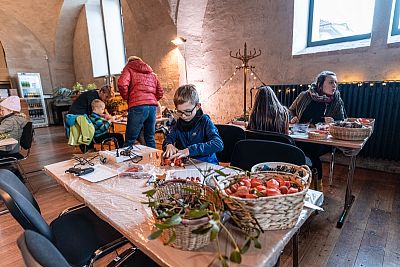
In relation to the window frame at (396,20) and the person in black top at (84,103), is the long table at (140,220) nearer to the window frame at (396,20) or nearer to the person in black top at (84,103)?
the person in black top at (84,103)

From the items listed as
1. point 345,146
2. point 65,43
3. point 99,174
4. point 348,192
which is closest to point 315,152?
point 348,192

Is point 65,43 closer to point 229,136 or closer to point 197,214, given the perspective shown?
point 229,136

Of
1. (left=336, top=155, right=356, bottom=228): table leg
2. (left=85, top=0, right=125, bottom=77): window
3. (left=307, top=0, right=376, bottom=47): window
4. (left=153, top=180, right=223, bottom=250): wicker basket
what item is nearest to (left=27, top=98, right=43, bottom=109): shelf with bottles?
(left=85, top=0, right=125, bottom=77): window

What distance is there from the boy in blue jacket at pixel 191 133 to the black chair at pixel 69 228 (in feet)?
1.79

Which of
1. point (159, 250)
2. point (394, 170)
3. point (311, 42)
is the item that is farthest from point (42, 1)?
point (394, 170)

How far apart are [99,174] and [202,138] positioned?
2.35ft

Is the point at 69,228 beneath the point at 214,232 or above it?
beneath

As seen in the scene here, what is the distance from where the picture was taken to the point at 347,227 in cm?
191

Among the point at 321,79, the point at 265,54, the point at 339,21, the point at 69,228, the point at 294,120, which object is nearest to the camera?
the point at 69,228

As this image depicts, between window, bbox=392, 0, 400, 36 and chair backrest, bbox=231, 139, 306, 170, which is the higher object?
window, bbox=392, 0, 400, 36

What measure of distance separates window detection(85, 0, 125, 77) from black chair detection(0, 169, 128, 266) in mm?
6484

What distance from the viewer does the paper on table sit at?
124 centimetres

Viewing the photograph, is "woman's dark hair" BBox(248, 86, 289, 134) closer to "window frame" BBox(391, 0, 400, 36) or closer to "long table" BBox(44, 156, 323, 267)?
"long table" BBox(44, 156, 323, 267)

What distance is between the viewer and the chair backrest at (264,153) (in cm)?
130
